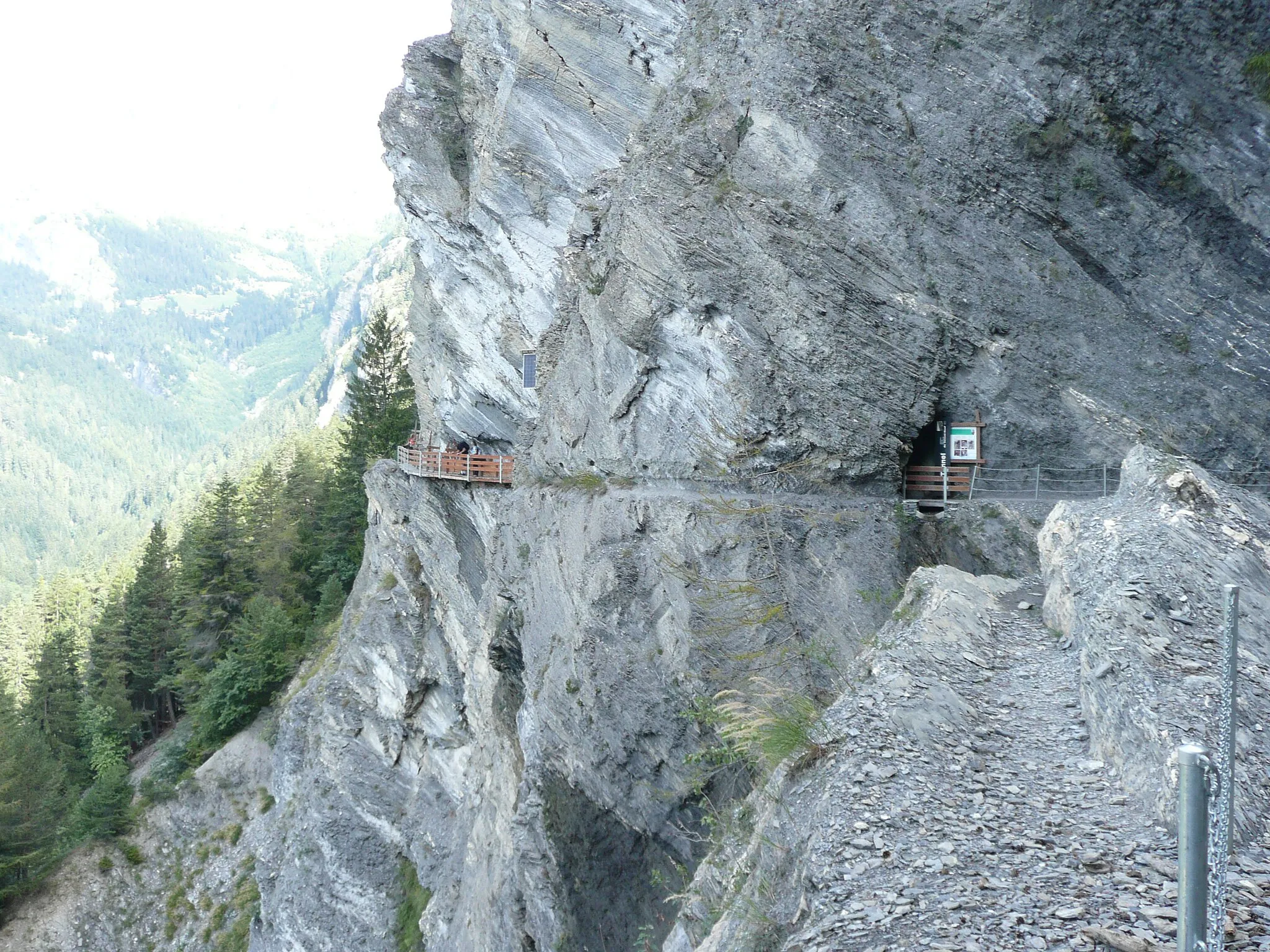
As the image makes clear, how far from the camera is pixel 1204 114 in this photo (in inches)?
555

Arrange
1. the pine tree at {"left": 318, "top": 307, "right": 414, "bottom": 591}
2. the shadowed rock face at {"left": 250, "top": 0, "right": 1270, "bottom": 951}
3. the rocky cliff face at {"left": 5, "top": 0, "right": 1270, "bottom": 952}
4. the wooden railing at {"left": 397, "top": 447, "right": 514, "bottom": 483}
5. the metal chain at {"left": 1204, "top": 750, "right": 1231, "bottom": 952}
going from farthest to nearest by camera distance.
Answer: the pine tree at {"left": 318, "top": 307, "right": 414, "bottom": 591} < the wooden railing at {"left": 397, "top": 447, "right": 514, "bottom": 483} < the shadowed rock face at {"left": 250, "top": 0, "right": 1270, "bottom": 951} < the rocky cliff face at {"left": 5, "top": 0, "right": 1270, "bottom": 952} < the metal chain at {"left": 1204, "top": 750, "right": 1231, "bottom": 952}

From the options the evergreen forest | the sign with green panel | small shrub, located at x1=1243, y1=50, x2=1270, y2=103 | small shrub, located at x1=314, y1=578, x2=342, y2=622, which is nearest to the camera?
small shrub, located at x1=1243, y1=50, x2=1270, y2=103

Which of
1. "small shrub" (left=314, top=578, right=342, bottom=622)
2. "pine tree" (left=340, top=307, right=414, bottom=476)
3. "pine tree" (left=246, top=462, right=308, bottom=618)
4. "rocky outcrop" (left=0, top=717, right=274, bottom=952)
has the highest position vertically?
"pine tree" (left=340, top=307, right=414, bottom=476)

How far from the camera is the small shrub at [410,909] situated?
1013 inches

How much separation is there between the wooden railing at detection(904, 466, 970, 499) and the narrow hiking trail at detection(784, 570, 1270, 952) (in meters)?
7.12

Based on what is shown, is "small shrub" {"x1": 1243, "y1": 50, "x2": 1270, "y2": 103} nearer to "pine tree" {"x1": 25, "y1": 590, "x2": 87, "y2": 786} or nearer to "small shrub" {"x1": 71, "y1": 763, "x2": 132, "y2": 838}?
"small shrub" {"x1": 71, "y1": 763, "x2": 132, "y2": 838}

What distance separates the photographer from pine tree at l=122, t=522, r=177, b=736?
141ft

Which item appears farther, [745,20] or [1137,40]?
[745,20]

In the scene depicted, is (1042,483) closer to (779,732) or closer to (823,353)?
(823,353)

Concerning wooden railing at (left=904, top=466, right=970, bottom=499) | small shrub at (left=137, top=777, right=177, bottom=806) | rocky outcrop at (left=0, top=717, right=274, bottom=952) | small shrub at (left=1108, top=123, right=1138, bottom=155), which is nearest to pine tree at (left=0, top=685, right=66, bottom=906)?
rocky outcrop at (left=0, top=717, right=274, bottom=952)

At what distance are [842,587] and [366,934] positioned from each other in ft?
69.4

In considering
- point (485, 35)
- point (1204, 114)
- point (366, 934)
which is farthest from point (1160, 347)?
point (366, 934)

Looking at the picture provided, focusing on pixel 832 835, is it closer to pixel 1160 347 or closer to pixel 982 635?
pixel 982 635

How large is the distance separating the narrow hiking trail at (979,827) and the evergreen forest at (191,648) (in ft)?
109
